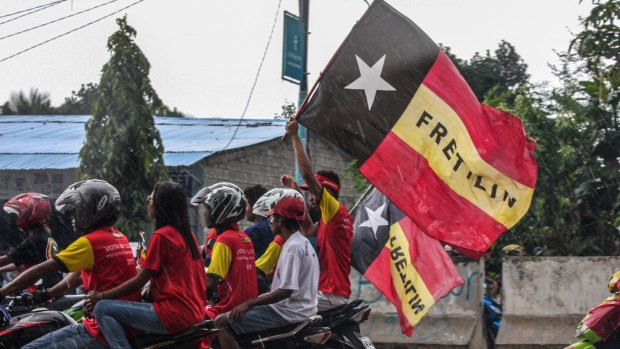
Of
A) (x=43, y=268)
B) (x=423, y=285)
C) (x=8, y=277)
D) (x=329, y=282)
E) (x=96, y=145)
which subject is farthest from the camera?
(x=96, y=145)

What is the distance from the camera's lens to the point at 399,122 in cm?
880

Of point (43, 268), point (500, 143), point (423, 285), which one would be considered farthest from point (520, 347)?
point (43, 268)

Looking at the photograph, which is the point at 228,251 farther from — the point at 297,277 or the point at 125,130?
the point at 125,130

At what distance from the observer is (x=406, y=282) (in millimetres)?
10547

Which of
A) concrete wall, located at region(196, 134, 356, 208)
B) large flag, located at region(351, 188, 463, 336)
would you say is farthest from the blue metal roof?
large flag, located at region(351, 188, 463, 336)

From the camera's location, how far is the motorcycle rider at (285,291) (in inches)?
296

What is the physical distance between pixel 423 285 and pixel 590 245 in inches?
196

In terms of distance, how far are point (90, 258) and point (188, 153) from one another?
14.7m

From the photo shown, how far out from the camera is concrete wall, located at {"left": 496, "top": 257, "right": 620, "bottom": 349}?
40.9ft

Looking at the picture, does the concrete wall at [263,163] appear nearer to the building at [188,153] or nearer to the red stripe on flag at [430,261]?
the building at [188,153]

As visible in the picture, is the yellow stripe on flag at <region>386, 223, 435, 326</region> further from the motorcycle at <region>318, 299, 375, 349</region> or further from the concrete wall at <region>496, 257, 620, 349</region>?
the concrete wall at <region>496, 257, 620, 349</region>

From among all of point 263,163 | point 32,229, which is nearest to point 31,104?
point 263,163

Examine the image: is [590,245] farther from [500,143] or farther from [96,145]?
[96,145]

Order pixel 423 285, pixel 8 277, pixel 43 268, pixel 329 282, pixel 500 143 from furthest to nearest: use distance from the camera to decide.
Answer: pixel 8 277 → pixel 423 285 → pixel 500 143 → pixel 329 282 → pixel 43 268
